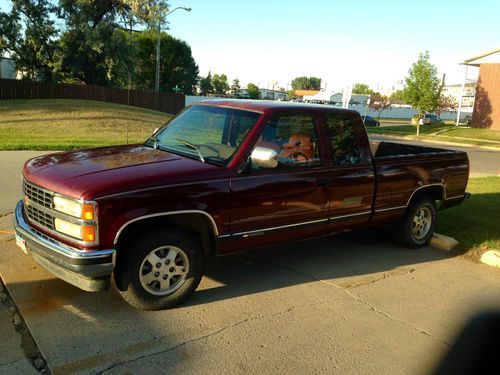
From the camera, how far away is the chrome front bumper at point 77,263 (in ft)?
11.9

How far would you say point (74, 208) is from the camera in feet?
12.0

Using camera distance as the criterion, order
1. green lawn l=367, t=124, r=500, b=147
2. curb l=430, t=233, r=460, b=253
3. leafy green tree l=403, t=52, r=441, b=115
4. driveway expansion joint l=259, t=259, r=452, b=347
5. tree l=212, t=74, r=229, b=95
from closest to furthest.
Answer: driveway expansion joint l=259, t=259, r=452, b=347 → curb l=430, t=233, r=460, b=253 → green lawn l=367, t=124, r=500, b=147 → leafy green tree l=403, t=52, r=441, b=115 → tree l=212, t=74, r=229, b=95

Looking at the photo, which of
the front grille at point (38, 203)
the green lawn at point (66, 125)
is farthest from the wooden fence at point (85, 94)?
the front grille at point (38, 203)

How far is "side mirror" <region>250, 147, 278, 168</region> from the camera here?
4293 mm

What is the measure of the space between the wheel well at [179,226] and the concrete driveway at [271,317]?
1.88 feet

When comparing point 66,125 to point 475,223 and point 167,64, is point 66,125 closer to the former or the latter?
point 475,223

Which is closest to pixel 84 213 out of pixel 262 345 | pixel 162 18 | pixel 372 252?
pixel 262 345

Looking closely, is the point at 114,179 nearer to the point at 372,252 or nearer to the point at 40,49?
the point at 372,252

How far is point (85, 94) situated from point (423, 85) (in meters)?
23.3

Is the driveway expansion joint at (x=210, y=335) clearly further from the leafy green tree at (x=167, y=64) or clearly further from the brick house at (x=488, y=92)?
the leafy green tree at (x=167, y=64)

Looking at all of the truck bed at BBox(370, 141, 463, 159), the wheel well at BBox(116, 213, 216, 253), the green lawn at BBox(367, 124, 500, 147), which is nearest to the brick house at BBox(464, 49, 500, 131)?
the green lawn at BBox(367, 124, 500, 147)

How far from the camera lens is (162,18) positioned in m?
36.1

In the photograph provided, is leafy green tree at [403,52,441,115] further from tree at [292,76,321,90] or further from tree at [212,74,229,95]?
tree at [292,76,321,90]

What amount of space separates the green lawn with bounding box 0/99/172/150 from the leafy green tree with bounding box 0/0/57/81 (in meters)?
9.77
